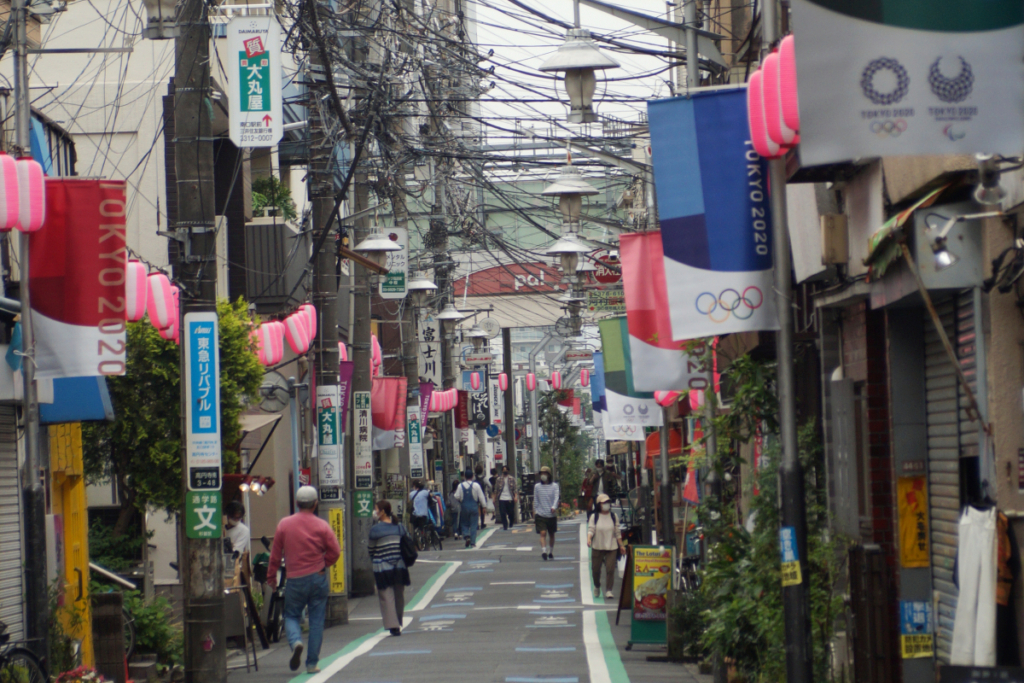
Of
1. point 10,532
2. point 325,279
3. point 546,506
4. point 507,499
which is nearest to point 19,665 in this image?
point 10,532

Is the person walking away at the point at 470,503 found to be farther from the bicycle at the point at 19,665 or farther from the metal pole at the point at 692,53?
the bicycle at the point at 19,665

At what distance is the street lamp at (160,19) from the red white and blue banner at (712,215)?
630 cm

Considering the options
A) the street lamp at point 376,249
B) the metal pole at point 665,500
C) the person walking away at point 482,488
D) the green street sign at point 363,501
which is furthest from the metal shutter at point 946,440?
the person walking away at point 482,488

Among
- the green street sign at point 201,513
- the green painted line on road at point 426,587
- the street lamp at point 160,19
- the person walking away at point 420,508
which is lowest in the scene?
the green painted line on road at point 426,587

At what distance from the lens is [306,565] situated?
1514 cm

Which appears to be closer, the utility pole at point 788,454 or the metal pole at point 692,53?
the utility pole at point 788,454

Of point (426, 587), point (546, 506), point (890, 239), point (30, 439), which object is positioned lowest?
point (426, 587)

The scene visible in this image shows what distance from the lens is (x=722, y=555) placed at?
11.2m

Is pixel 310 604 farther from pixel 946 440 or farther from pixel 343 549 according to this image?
pixel 343 549

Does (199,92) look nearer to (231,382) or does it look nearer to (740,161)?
(231,382)

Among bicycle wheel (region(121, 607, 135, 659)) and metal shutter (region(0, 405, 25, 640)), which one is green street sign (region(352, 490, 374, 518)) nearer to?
bicycle wheel (region(121, 607, 135, 659))

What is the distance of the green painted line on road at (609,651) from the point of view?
14.2 m

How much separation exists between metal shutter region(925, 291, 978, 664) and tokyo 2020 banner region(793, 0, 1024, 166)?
2930 mm

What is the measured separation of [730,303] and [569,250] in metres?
15.1
